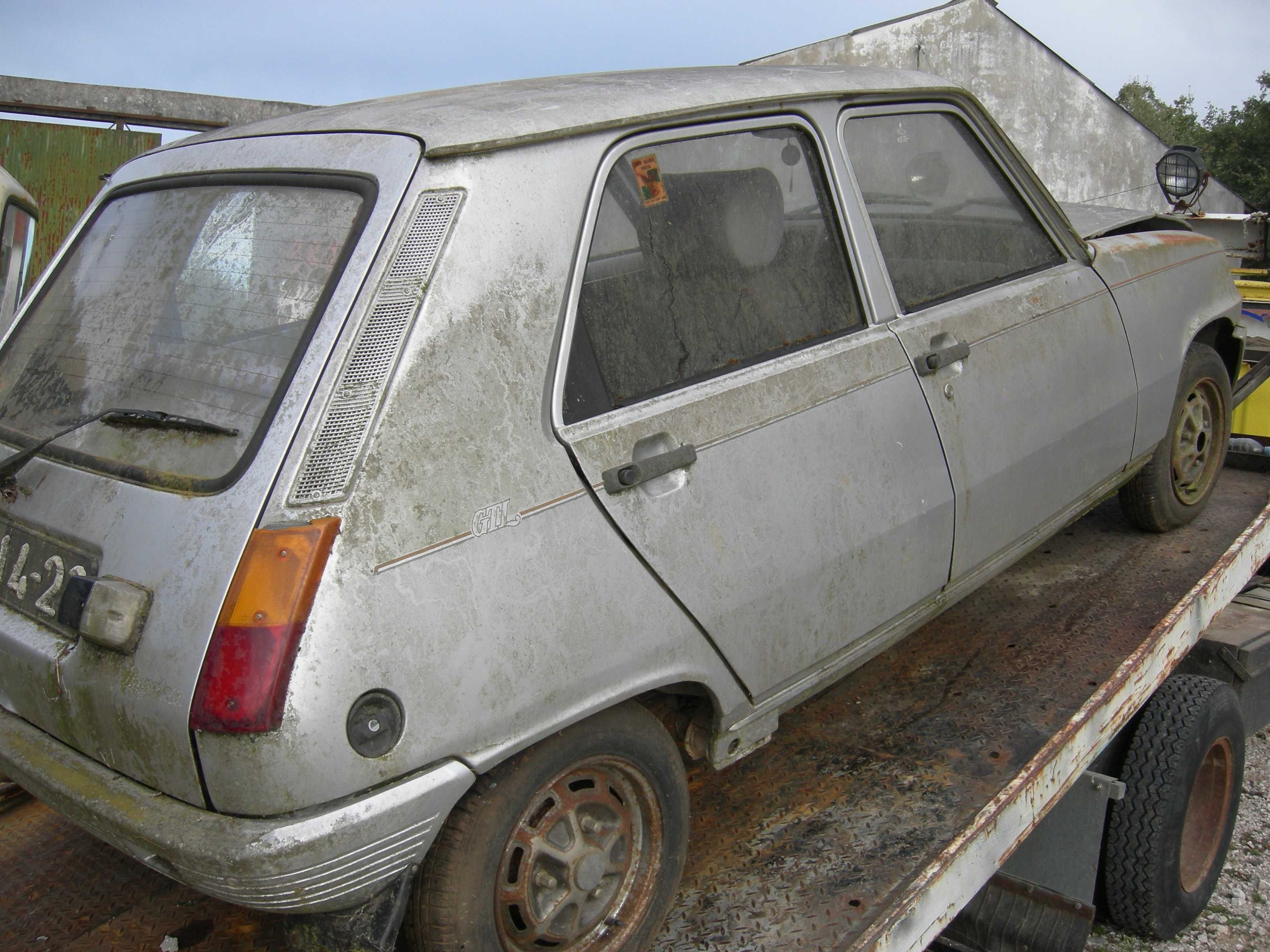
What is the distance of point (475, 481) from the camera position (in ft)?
5.48

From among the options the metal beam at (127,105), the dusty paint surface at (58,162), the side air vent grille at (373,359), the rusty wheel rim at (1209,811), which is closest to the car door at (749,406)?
the side air vent grille at (373,359)

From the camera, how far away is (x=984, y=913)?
277 cm

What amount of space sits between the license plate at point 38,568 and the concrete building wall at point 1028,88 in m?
23.4

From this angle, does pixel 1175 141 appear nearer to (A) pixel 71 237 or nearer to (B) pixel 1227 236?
(B) pixel 1227 236

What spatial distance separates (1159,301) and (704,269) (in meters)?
2.11

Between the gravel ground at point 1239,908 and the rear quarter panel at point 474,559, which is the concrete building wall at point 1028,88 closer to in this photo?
the gravel ground at point 1239,908

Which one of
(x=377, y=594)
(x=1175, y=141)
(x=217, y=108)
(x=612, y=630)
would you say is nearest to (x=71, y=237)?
(x=377, y=594)

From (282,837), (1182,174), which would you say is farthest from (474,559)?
(1182,174)

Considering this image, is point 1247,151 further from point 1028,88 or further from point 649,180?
point 649,180

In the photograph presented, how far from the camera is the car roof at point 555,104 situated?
184 cm

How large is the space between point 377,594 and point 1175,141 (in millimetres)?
42150

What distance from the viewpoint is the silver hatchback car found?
155cm

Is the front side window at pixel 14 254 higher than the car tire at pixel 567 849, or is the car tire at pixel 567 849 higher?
the front side window at pixel 14 254

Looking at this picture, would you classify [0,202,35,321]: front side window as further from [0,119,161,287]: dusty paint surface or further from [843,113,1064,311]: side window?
[843,113,1064,311]: side window
